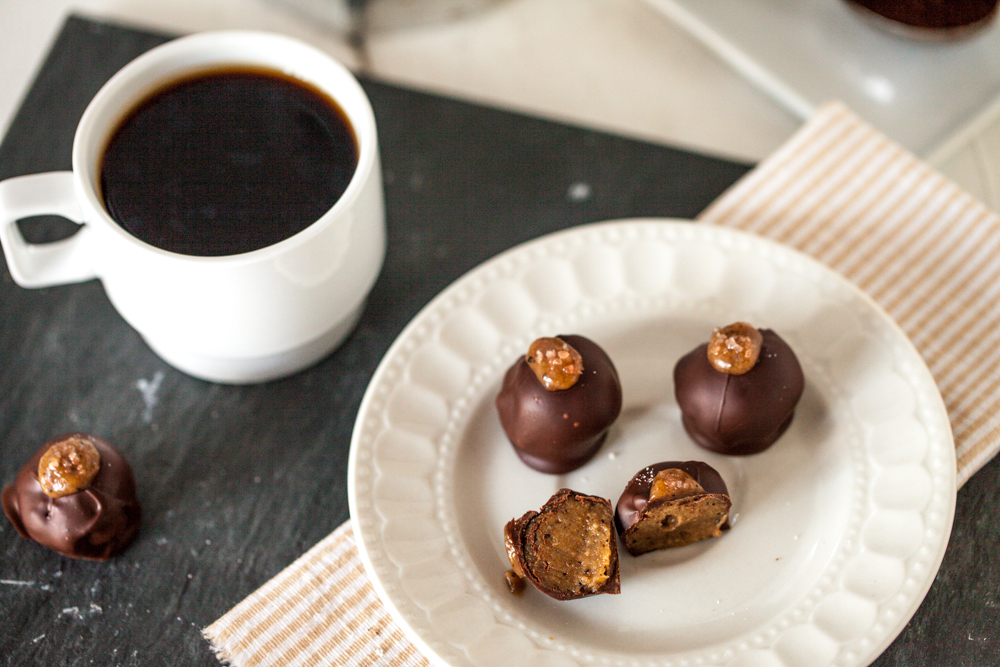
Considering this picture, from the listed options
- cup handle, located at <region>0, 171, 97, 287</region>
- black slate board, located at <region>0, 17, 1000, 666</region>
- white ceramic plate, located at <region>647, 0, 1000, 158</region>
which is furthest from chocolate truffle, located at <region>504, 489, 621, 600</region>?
white ceramic plate, located at <region>647, 0, 1000, 158</region>

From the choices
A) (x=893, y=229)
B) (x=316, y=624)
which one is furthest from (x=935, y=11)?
(x=316, y=624)

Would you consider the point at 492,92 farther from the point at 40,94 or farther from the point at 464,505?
the point at 464,505

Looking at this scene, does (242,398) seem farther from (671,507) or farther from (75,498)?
(671,507)

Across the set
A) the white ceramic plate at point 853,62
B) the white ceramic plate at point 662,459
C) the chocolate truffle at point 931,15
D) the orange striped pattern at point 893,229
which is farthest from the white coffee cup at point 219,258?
the chocolate truffle at point 931,15

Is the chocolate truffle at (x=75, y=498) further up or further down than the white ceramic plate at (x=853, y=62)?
further down

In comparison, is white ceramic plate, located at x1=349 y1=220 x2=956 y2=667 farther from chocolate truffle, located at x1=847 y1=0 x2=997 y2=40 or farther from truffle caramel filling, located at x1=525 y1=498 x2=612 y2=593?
chocolate truffle, located at x1=847 y1=0 x2=997 y2=40

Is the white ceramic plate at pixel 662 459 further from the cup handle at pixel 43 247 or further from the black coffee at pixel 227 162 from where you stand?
the cup handle at pixel 43 247
